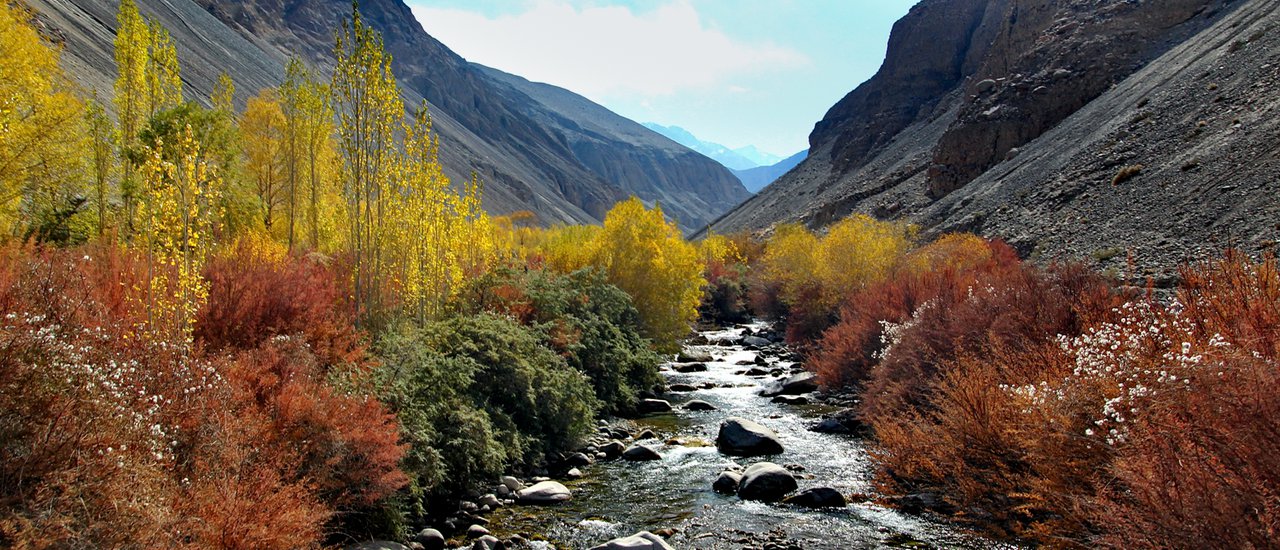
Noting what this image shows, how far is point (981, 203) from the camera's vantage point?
165 ft

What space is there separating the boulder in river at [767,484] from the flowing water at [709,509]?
327 mm

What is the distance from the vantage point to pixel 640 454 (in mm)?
17828

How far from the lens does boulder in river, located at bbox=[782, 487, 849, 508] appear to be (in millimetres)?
13945

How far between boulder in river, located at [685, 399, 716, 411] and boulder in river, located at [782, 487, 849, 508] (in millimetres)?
9424

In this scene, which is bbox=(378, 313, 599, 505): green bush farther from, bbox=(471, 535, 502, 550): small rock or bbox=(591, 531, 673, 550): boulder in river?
bbox=(591, 531, 673, 550): boulder in river

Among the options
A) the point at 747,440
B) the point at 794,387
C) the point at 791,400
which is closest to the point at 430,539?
the point at 747,440

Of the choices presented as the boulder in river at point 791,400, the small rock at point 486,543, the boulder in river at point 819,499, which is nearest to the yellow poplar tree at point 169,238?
the small rock at point 486,543

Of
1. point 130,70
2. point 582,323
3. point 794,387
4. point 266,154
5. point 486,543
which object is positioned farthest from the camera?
point 266,154

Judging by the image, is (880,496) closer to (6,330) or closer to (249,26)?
(6,330)

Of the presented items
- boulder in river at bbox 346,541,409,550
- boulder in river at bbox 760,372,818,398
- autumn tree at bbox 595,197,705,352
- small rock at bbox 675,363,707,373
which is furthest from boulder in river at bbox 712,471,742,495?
small rock at bbox 675,363,707,373

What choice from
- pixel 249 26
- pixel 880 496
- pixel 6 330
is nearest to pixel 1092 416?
pixel 880 496

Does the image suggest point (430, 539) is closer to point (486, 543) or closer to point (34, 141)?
point (486, 543)

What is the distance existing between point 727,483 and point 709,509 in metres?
1.30

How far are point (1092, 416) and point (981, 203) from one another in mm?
45096
